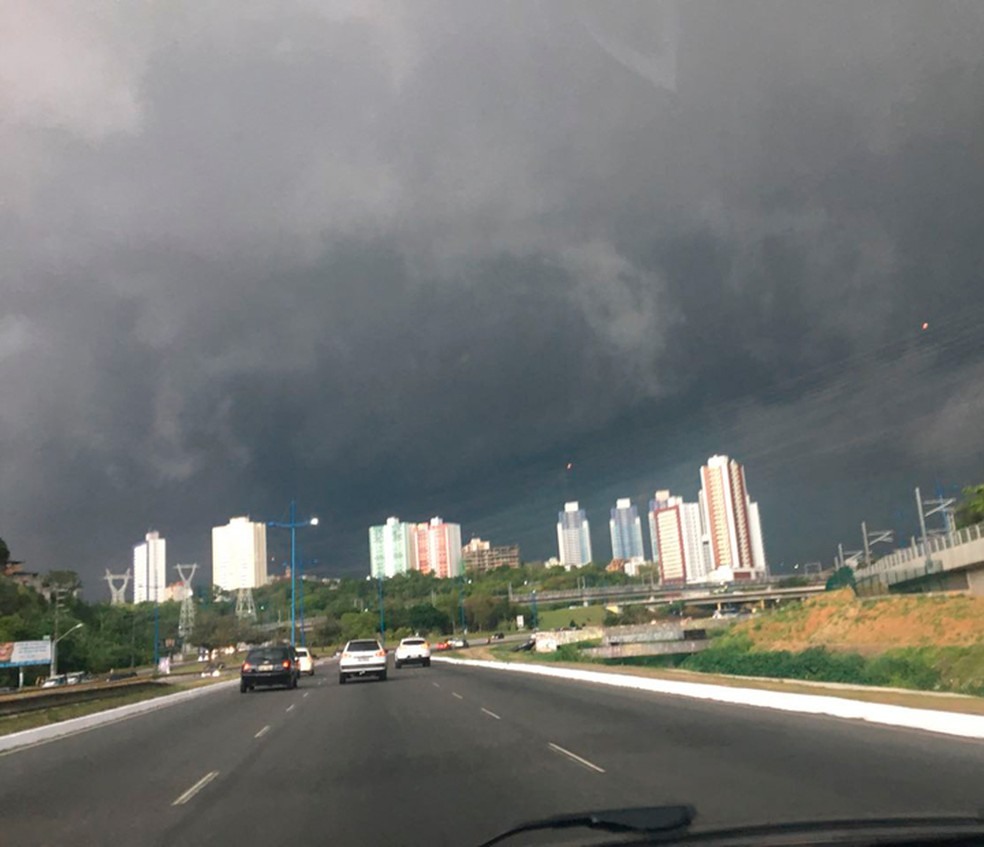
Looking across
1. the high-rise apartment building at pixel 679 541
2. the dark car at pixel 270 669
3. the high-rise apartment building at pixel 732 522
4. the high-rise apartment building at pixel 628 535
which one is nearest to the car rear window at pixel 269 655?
the dark car at pixel 270 669

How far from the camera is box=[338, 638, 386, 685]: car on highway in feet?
121

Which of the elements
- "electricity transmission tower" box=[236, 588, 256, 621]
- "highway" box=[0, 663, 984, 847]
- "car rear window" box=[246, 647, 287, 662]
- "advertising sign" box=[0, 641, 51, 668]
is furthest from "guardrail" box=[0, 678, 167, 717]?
"electricity transmission tower" box=[236, 588, 256, 621]

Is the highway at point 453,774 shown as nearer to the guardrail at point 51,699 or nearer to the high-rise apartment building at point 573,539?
the guardrail at point 51,699

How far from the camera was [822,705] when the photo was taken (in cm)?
1833

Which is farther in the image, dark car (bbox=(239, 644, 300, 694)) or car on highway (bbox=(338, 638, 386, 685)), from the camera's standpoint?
car on highway (bbox=(338, 638, 386, 685))

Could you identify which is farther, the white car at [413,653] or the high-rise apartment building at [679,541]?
the high-rise apartment building at [679,541]

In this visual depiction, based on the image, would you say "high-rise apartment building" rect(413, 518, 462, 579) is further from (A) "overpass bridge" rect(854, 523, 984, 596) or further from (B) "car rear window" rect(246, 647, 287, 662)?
(B) "car rear window" rect(246, 647, 287, 662)

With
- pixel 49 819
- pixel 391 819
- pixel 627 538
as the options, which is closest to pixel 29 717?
pixel 49 819

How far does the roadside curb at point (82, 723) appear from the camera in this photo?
62.7 feet

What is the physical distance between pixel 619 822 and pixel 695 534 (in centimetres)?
17102

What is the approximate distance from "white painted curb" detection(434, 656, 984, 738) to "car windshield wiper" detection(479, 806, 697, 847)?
9.85 metres

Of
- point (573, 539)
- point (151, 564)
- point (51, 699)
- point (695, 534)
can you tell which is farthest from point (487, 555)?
point (51, 699)

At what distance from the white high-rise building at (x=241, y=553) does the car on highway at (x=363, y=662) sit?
349 feet

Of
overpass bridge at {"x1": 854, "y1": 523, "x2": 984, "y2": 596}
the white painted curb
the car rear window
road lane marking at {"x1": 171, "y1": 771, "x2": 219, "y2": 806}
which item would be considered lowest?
the white painted curb
